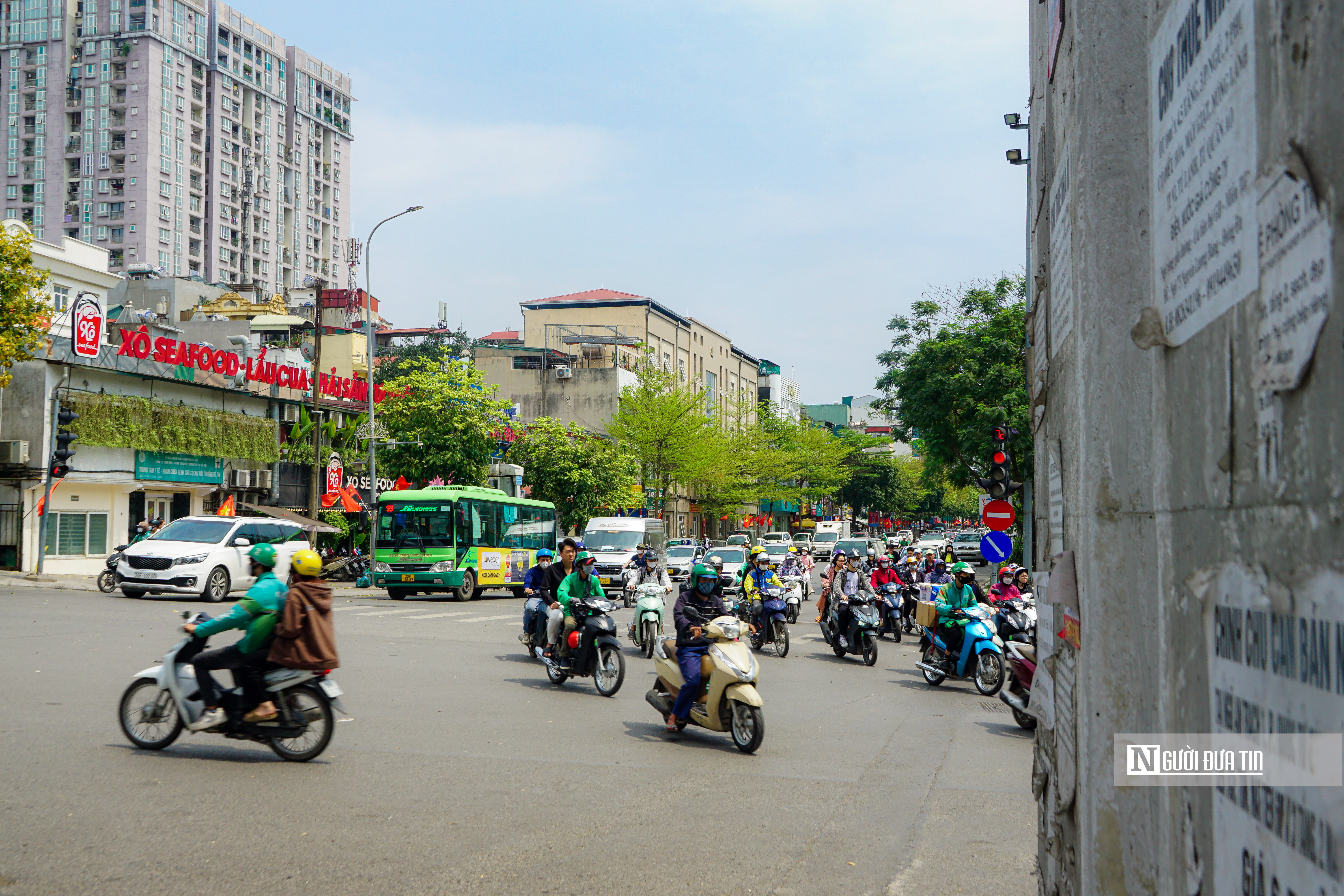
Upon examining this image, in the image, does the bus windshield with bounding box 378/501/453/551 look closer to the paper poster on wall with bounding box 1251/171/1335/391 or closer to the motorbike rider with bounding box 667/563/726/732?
the motorbike rider with bounding box 667/563/726/732

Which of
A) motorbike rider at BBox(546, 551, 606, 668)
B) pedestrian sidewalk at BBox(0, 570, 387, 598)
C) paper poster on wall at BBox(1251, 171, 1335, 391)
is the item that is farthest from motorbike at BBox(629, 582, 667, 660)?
paper poster on wall at BBox(1251, 171, 1335, 391)

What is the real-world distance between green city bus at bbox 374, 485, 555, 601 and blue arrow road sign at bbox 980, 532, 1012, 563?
554 inches

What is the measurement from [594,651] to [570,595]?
903 mm

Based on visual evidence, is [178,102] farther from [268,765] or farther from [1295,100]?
[1295,100]

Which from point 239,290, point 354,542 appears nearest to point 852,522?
point 239,290

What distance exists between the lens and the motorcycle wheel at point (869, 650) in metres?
15.5

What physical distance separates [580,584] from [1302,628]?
1148 centimetres

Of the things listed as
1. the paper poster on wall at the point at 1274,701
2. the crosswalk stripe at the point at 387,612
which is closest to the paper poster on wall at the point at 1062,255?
the paper poster on wall at the point at 1274,701

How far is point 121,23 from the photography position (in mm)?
94812

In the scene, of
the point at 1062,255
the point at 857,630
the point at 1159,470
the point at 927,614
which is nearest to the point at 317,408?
the point at 857,630

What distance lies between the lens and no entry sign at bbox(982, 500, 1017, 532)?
17.2 meters

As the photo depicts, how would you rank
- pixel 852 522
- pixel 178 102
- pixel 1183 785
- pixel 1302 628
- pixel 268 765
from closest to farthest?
pixel 1302 628 < pixel 1183 785 < pixel 268 765 < pixel 852 522 < pixel 178 102

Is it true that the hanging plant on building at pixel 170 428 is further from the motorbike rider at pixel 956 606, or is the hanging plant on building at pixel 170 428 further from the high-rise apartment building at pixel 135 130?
the high-rise apartment building at pixel 135 130

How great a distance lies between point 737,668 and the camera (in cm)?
891
